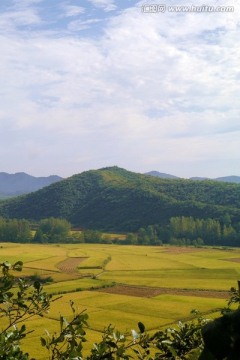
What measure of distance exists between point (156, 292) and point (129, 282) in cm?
914

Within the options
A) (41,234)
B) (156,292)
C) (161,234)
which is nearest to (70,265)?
(156,292)

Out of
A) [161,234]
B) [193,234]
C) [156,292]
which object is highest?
[193,234]

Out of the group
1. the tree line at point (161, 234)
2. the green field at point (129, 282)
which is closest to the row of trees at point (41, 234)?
the tree line at point (161, 234)

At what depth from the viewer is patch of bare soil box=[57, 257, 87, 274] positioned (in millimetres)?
76938

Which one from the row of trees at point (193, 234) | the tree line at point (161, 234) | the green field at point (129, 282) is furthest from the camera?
the tree line at point (161, 234)

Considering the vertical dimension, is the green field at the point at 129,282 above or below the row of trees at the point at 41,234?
below

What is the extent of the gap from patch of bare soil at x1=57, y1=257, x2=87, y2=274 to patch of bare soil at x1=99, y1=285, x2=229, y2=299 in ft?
46.3

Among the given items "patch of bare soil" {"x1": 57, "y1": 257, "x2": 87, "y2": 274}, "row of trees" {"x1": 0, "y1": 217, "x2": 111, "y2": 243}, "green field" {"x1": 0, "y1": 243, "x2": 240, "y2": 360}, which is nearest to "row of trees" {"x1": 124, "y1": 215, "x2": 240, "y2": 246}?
"row of trees" {"x1": 0, "y1": 217, "x2": 111, "y2": 243}

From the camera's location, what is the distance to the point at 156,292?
61.2 metres

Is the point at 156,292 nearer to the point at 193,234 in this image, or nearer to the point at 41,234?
the point at 193,234

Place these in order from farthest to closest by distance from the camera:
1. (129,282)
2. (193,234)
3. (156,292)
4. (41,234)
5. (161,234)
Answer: (161,234) → (41,234) → (193,234) → (129,282) → (156,292)

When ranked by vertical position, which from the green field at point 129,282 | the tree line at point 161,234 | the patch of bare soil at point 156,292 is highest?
the tree line at point 161,234

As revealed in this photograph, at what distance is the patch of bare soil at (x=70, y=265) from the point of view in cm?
7694

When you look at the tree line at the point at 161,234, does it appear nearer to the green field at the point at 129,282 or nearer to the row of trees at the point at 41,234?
the row of trees at the point at 41,234
